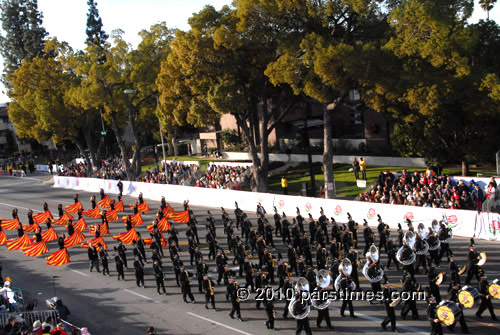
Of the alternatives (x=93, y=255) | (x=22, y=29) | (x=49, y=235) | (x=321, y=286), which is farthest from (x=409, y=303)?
(x=22, y=29)

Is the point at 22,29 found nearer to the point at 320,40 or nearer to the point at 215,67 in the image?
the point at 215,67

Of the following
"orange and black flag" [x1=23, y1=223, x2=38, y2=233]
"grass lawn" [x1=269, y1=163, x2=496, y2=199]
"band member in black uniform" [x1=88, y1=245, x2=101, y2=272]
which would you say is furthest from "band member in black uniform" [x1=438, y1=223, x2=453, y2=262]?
"orange and black flag" [x1=23, y1=223, x2=38, y2=233]

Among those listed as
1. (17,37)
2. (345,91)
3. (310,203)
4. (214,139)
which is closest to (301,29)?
(345,91)

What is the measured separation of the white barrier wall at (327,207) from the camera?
18078mm

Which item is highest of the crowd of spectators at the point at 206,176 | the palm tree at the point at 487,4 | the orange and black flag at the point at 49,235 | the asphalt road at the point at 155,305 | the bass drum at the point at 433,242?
the palm tree at the point at 487,4

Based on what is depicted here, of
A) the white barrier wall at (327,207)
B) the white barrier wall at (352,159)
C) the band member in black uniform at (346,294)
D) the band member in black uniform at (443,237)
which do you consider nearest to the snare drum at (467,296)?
the band member in black uniform at (346,294)

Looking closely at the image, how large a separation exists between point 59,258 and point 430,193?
Result: 52.7 ft

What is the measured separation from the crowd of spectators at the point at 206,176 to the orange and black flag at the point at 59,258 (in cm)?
1213

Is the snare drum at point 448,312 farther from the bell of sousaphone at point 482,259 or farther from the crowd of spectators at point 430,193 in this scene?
the crowd of spectators at point 430,193

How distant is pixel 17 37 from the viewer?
5797 cm

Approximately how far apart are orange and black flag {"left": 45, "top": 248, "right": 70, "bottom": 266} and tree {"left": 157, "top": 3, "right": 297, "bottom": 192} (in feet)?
35.9

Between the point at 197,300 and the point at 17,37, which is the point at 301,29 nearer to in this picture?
the point at 197,300

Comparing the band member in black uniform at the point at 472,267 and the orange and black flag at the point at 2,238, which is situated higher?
the orange and black flag at the point at 2,238

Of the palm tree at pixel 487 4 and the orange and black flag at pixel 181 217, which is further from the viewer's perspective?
the palm tree at pixel 487 4
